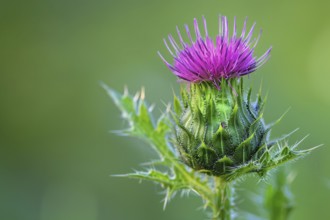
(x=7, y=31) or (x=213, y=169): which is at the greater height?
(x=7, y=31)

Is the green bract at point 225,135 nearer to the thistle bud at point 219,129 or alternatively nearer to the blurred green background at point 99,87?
the thistle bud at point 219,129

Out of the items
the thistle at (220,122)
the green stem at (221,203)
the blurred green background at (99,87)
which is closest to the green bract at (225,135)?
the thistle at (220,122)

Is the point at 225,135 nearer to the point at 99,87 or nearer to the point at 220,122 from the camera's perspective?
the point at 220,122

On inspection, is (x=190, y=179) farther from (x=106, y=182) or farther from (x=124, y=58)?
(x=124, y=58)

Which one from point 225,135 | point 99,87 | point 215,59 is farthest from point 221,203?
point 99,87

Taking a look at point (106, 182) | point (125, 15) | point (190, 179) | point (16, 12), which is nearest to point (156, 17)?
point (125, 15)
